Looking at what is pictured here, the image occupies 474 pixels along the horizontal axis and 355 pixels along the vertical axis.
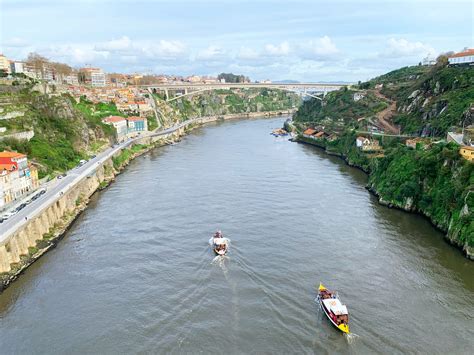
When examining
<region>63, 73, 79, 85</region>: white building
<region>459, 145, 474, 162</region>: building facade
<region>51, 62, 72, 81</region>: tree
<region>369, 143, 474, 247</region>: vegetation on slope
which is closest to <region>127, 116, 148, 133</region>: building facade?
<region>51, 62, 72, 81</region>: tree

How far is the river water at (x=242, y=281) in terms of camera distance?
19.1 meters

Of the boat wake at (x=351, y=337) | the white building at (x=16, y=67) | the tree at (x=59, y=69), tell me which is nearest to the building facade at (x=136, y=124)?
the white building at (x=16, y=67)

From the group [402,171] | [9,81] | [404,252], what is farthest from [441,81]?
[9,81]

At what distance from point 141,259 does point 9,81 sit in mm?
44175

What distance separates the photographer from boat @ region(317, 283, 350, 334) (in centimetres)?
1933

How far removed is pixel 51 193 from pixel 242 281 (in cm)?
2000

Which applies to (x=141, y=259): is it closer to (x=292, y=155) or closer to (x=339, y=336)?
(x=339, y=336)

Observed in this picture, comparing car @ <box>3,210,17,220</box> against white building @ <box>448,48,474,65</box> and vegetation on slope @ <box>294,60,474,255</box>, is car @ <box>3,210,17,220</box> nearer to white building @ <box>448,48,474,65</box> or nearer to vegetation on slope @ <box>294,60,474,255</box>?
vegetation on slope @ <box>294,60,474,255</box>

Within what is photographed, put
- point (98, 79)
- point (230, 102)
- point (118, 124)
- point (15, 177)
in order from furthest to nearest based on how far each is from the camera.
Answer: point (230, 102) → point (98, 79) → point (118, 124) → point (15, 177)

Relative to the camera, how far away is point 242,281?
2373cm

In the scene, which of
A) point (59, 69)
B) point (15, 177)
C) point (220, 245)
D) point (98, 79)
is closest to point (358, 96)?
point (59, 69)

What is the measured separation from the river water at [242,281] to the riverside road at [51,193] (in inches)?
106

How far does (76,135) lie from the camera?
178 ft

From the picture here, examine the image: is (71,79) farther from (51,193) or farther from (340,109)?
(51,193)
